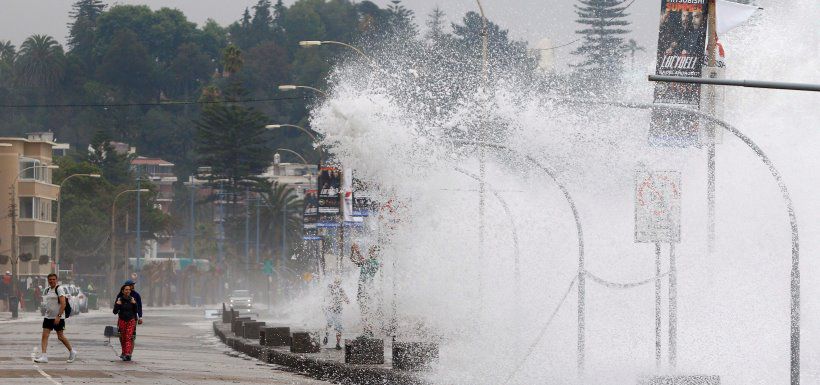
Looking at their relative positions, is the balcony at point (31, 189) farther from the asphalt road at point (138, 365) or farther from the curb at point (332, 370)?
the curb at point (332, 370)

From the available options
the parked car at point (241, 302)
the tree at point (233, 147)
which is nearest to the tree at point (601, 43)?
the parked car at point (241, 302)

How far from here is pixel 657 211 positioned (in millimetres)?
24750

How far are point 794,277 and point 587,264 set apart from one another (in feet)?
65.4

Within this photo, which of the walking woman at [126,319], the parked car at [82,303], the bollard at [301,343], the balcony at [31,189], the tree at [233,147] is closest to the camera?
the walking woman at [126,319]

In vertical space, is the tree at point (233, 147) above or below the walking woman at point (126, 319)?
above

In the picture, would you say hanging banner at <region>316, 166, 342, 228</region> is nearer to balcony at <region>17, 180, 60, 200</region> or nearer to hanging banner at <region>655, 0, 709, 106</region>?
hanging banner at <region>655, 0, 709, 106</region>

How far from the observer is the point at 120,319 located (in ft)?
107

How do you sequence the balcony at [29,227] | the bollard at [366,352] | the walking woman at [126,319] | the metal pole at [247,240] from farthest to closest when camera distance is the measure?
the metal pole at [247,240] → the balcony at [29,227] → the walking woman at [126,319] → the bollard at [366,352]

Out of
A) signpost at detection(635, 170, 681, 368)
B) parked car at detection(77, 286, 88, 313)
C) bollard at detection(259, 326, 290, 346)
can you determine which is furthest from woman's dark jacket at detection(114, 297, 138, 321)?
parked car at detection(77, 286, 88, 313)

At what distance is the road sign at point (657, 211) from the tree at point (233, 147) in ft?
393

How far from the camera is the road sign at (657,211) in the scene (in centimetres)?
2464

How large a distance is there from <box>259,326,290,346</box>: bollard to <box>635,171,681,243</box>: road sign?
48.0 feet

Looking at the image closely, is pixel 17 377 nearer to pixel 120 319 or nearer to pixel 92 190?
pixel 120 319

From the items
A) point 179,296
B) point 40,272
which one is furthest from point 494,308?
point 179,296
